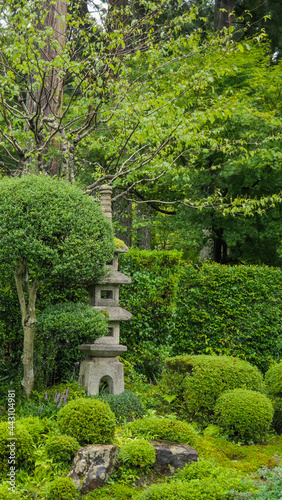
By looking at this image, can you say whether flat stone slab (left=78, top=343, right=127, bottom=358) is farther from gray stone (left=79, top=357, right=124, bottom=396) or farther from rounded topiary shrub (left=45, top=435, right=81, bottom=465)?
rounded topiary shrub (left=45, top=435, right=81, bottom=465)

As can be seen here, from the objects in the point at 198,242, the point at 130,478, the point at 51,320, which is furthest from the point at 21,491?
the point at 198,242

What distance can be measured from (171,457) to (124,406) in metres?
1.31

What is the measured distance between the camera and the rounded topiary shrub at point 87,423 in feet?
14.2

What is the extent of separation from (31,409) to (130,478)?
1.59 m

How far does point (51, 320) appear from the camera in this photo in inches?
220

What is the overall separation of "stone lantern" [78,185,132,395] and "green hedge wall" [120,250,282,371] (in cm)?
159

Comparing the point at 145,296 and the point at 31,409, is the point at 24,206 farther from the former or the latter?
the point at 145,296

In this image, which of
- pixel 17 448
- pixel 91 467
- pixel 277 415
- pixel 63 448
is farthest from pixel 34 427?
pixel 277 415

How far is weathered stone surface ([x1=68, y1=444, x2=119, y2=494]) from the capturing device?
3967 mm

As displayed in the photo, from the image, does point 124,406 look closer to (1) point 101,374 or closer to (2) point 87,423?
(1) point 101,374

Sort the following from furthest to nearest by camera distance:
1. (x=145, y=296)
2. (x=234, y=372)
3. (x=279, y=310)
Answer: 1. (x=279, y=310)
2. (x=145, y=296)
3. (x=234, y=372)

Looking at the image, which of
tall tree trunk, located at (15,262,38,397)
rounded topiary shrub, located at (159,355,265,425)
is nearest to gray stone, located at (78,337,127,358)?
tall tree trunk, located at (15,262,38,397)

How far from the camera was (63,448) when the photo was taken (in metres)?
4.16

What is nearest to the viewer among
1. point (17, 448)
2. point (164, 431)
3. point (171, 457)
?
point (17, 448)
